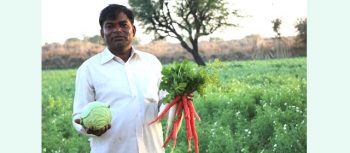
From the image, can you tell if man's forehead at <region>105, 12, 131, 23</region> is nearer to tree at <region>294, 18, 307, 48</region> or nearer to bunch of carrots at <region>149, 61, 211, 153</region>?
bunch of carrots at <region>149, 61, 211, 153</region>

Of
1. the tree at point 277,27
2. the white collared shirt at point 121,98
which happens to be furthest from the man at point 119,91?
the tree at point 277,27

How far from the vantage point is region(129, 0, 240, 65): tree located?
3250mm

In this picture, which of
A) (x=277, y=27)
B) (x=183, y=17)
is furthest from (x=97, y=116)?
(x=277, y=27)

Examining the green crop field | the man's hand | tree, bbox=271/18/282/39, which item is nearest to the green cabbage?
the man's hand

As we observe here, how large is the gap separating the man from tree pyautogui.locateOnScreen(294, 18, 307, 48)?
153 centimetres

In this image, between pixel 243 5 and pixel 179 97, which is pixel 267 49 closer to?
pixel 243 5

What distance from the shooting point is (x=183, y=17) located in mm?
3271

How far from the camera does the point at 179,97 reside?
2158 millimetres

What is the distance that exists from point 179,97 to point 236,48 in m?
1.27

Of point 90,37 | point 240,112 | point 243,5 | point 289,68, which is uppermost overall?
point 243,5

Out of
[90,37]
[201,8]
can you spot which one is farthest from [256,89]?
[90,37]

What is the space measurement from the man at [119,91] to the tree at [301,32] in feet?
5.03

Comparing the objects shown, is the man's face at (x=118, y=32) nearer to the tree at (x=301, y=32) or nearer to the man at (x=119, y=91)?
the man at (x=119, y=91)

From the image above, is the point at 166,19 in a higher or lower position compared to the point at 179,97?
higher
